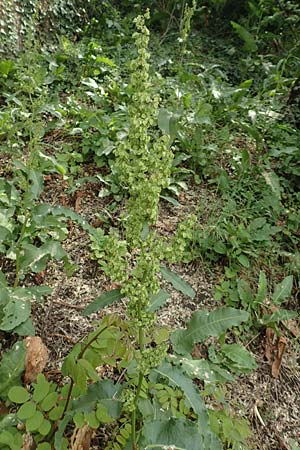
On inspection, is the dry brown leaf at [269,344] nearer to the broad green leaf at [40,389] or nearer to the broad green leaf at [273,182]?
the broad green leaf at [273,182]

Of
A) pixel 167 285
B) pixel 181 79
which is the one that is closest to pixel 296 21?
pixel 181 79

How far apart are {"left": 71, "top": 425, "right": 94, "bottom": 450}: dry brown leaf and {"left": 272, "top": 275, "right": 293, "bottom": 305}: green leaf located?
137 centimetres

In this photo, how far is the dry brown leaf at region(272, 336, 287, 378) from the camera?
7.88 feet

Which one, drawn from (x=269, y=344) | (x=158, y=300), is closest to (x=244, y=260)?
(x=269, y=344)

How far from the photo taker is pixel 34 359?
6.17 ft

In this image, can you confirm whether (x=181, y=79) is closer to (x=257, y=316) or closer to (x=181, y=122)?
(x=181, y=122)

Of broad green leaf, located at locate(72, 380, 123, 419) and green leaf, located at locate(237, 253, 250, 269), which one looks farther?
green leaf, located at locate(237, 253, 250, 269)

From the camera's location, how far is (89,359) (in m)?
1.48

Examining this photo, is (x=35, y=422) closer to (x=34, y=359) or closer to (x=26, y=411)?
(x=26, y=411)

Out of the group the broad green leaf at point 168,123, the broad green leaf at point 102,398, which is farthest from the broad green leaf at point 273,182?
the broad green leaf at point 102,398

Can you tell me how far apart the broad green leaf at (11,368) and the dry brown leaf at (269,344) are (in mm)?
1364

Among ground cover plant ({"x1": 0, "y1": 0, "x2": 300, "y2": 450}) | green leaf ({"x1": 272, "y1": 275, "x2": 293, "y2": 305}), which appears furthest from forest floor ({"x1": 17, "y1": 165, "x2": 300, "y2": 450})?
green leaf ({"x1": 272, "y1": 275, "x2": 293, "y2": 305})

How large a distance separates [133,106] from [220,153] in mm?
2407

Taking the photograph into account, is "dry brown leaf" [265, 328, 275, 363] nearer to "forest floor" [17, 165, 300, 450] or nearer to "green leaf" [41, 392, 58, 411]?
"forest floor" [17, 165, 300, 450]
